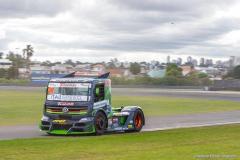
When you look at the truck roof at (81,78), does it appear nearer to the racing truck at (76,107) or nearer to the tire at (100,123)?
the racing truck at (76,107)

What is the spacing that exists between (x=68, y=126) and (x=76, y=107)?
0.73 metres

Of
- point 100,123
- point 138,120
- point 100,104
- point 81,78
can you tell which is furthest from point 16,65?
point 100,123

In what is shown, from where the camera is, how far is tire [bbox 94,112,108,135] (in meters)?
20.2

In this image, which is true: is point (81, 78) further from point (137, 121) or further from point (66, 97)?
point (137, 121)

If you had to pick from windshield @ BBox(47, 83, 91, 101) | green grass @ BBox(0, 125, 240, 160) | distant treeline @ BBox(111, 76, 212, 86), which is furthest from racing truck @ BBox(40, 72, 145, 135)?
distant treeline @ BBox(111, 76, 212, 86)

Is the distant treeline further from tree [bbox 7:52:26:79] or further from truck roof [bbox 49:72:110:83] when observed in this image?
truck roof [bbox 49:72:110:83]

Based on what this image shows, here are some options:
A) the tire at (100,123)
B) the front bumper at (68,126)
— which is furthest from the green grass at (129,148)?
the tire at (100,123)

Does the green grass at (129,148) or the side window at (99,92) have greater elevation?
the side window at (99,92)

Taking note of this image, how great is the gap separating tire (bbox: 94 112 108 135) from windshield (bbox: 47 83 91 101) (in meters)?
0.78

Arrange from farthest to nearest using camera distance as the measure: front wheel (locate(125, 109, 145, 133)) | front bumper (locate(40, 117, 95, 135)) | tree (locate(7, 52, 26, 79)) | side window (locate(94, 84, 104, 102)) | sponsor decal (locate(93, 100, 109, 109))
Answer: tree (locate(7, 52, 26, 79)) < front wheel (locate(125, 109, 145, 133)) < side window (locate(94, 84, 104, 102)) < sponsor decal (locate(93, 100, 109, 109)) < front bumper (locate(40, 117, 95, 135))

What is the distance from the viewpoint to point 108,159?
11977 millimetres

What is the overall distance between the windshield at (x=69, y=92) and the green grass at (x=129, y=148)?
3216 millimetres

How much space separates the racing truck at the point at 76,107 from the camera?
20000 mm

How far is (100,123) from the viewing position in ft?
67.1
